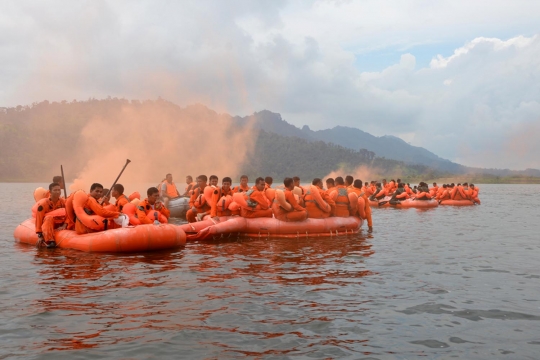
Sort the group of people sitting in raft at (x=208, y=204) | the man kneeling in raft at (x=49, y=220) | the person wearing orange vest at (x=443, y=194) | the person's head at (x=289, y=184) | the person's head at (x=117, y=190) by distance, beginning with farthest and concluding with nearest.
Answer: the person wearing orange vest at (x=443, y=194) < the person's head at (x=289, y=184) < the person's head at (x=117, y=190) < the man kneeling in raft at (x=49, y=220) < the group of people sitting in raft at (x=208, y=204)

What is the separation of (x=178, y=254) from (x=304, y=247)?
3.63 metres

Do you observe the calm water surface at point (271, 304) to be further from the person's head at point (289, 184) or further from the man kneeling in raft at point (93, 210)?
the person's head at point (289, 184)

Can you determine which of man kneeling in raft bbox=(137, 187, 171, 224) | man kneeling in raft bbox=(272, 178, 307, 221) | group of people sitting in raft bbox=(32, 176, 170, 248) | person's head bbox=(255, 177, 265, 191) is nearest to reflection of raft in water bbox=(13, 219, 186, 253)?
group of people sitting in raft bbox=(32, 176, 170, 248)

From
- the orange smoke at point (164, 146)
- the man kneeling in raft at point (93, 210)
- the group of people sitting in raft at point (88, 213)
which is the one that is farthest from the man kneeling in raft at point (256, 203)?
the orange smoke at point (164, 146)

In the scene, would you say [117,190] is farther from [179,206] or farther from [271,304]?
[179,206]

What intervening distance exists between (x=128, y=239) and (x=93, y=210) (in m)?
1.30

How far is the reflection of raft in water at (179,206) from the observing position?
2277cm

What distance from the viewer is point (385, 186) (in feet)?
118

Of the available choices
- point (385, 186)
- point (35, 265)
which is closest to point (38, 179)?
point (385, 186)

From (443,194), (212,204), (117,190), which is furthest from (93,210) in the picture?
(443,194)

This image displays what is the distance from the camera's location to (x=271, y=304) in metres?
7.76

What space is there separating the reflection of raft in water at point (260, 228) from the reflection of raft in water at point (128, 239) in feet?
6.53

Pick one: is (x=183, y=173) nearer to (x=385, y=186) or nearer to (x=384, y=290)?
(x=385, y=186)

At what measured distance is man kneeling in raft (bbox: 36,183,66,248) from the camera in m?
13.1
